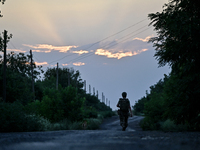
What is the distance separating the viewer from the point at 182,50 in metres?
17.6

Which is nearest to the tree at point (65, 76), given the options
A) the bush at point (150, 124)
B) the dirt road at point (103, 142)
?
the bush at point (150, 124)

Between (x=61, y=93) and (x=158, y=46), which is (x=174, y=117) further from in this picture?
(x=61, y=93)

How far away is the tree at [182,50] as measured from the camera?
55.3ft

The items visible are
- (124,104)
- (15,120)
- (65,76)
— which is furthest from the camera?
(65,76)

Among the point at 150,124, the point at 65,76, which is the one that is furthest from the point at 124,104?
the point at 65,76

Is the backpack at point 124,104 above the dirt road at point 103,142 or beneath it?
above

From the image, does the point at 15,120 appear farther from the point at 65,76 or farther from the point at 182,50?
the point at 65,76

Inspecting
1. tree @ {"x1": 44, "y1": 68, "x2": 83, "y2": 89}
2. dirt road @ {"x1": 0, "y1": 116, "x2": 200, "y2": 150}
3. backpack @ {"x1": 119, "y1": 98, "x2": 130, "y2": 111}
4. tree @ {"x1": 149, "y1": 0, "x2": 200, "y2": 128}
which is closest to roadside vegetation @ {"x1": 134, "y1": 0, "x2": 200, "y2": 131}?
tree @ {"x1": 149, "y1": 0, "x2": 200, "y2": 128}

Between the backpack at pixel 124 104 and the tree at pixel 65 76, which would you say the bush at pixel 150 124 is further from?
the tree at pixel 65 76

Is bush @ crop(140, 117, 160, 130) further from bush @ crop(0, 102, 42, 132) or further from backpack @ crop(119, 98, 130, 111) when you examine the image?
backpack @ crop(119, 98, 130, 111)

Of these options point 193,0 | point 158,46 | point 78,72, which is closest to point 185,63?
point 158,46

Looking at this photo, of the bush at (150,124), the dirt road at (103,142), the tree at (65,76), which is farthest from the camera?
the tree at (65,76)

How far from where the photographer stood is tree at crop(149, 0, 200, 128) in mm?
16844

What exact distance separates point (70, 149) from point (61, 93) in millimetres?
28582
